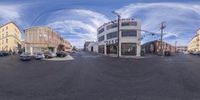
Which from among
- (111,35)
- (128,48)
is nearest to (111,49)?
(111,35)

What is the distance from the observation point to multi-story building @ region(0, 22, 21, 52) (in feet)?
418

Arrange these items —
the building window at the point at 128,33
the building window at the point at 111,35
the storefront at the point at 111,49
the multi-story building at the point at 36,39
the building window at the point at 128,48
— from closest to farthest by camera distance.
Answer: the multi-story building at the point at 36,39, the building window at the point at 128,48, the building window at the point at 128,33, the storefront at the point at 111,49, the building window at the point at 111,35

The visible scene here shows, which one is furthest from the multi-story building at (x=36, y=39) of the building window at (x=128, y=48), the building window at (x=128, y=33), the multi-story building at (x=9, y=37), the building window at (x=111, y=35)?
the building window at (x=128, y=48)

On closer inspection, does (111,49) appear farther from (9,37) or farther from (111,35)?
(9,37)

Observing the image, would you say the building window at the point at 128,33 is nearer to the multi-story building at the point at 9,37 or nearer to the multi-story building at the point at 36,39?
the multi-story building at the point at 36,39

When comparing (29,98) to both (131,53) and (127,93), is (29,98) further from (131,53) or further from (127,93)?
(131,53)

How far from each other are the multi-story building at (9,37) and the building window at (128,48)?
153 ft

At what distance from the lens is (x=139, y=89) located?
16062 mm

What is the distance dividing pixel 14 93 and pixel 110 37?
9751 cm

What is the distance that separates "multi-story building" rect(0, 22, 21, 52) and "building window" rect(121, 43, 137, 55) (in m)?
46.7

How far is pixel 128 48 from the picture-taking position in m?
97.7

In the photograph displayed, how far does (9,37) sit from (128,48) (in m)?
59.4

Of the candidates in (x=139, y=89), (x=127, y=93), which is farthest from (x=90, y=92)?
(x=139, y=89)

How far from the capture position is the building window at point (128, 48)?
96.4 metres
